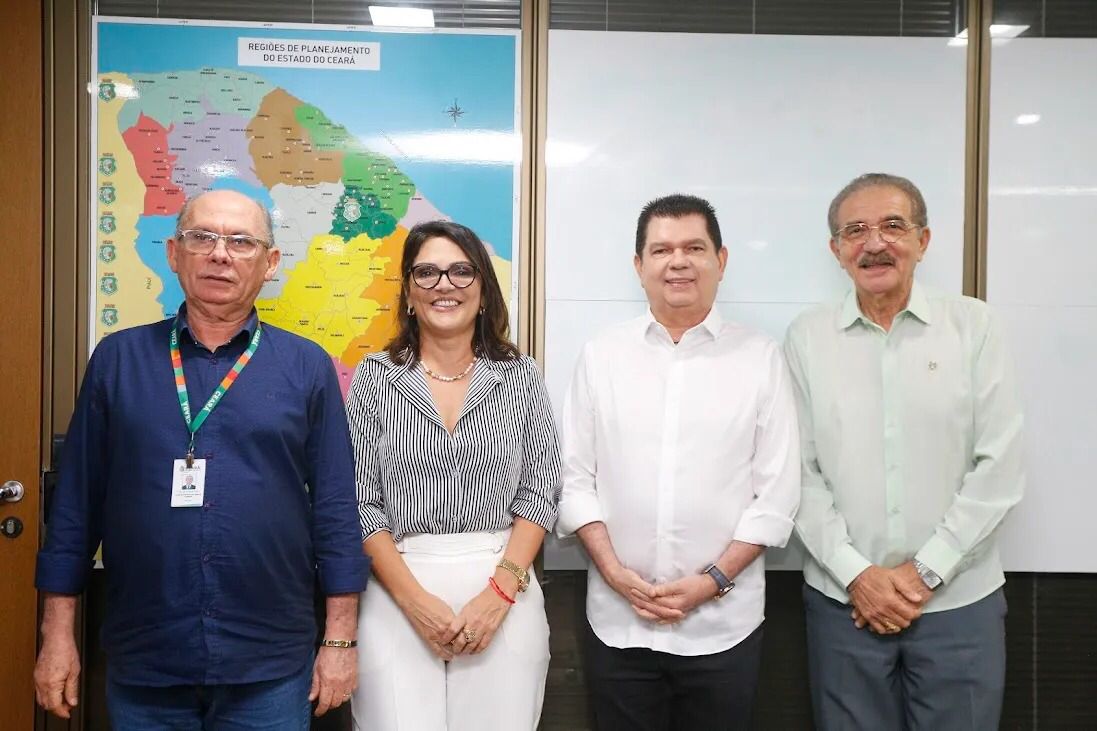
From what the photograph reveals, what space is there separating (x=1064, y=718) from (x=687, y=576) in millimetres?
1573

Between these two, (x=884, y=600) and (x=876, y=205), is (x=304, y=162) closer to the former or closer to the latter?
(x=876, y=205)

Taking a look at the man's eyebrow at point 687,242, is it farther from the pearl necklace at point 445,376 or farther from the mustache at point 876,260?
the pearl necklace at point 445,376

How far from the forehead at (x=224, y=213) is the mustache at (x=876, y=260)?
5.28ft

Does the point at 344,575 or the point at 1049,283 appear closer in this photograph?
the point at 344,575

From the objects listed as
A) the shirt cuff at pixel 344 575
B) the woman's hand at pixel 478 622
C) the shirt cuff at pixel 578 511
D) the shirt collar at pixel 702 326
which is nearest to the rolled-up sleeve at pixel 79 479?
the shirt cuff at pixel 344 575

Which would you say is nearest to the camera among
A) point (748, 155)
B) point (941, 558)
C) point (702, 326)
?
point (941, 558)

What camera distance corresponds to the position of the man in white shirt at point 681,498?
1.91 metres

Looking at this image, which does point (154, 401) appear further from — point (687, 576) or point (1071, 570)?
point (1071, 570)

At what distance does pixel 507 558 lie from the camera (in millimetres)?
1858

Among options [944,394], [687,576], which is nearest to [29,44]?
[687,576]

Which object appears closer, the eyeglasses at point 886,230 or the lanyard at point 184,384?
the lanyard at point 184,384

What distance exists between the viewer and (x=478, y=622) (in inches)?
70.0

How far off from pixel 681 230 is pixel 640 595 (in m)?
0.99

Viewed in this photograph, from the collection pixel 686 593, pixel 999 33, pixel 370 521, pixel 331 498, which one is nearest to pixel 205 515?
pixel 331 498
